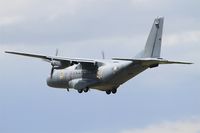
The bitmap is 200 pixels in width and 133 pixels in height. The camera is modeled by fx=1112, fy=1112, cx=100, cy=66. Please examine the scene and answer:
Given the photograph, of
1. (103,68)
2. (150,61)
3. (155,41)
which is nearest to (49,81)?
(103,68)

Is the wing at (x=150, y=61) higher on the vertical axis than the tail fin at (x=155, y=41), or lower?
lower

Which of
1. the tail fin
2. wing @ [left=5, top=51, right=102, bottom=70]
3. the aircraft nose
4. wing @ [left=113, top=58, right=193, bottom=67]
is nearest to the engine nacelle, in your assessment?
wing @ [left=5, top=51, right=102, bottom=70]

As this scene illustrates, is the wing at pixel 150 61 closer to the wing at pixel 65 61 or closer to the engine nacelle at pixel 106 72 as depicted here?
the engine nacelle at pixel 106 72

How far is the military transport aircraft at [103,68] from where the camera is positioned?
112438mm

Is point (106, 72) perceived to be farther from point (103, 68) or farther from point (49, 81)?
point (49, 81)

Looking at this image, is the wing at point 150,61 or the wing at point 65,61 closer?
the wing at point 150,61

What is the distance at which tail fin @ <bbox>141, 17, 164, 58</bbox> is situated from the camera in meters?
113

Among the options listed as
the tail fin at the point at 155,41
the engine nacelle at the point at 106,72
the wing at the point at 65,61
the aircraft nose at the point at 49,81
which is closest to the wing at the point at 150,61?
the tail fin at the point at 155,41

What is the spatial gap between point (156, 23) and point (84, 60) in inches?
359

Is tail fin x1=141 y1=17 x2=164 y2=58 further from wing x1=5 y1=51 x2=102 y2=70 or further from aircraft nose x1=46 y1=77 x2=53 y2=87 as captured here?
aircraft nose x1=46 y1=77 x2=53 y2=87

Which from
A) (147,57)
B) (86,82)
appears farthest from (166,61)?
(86,82)

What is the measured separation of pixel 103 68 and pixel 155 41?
20.7 feet

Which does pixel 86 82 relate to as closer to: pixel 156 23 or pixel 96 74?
pixel 96 74

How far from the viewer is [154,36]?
114625 mm
